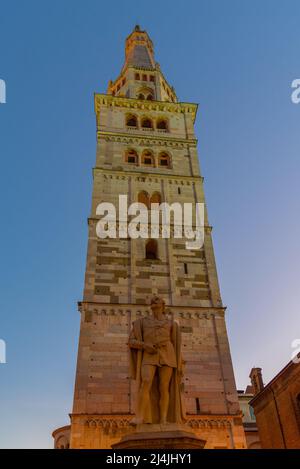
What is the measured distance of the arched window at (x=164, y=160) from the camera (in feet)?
80.0

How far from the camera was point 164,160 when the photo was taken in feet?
81.1

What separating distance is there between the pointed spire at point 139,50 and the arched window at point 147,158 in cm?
1189

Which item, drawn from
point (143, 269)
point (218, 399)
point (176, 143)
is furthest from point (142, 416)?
point (176, 143)

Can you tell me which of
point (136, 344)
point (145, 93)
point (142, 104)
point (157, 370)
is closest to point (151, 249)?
point (142, 104)

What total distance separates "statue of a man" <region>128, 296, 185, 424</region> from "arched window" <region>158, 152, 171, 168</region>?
1799 centimetres

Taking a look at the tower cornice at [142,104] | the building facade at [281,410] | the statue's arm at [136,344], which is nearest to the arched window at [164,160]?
the tower cornice at [142,104]

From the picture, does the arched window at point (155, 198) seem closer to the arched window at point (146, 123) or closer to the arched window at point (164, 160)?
the arched window at point (164, 160)

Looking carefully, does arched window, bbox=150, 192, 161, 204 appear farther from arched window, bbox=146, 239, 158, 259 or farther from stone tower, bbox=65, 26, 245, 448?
arched window, bbox=146, 239, 158, 259

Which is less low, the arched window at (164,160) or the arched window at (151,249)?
the arched window at (164,160)

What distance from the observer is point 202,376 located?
15453 mm

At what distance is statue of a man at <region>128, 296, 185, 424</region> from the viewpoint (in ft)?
21.6

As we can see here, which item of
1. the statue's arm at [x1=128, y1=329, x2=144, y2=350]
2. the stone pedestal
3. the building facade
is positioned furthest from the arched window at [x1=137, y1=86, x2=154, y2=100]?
the stone pedestal
